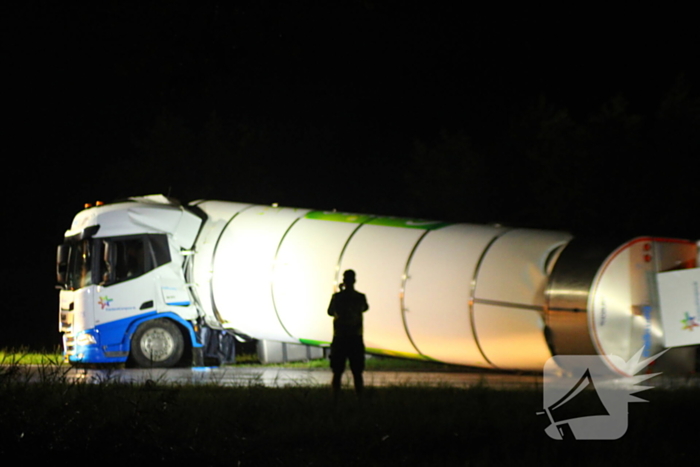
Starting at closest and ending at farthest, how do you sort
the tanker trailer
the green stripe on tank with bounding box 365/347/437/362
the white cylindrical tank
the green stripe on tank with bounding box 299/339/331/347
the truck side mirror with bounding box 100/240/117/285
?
the tanker trailer < the white cylindrical tank < the green stripe on tank with bounding box 365/347/437/362 < the green stripe on tank with bounding box 299/339/331/347 < the truck side mirror with bounding box 100/240/117/285

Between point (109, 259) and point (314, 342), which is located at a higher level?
point (109, 259)

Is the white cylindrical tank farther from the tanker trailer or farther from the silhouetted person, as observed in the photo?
the silhouetted person

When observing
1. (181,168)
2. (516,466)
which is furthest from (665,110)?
(516,466)

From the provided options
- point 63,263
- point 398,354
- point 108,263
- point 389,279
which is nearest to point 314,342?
point 398,354

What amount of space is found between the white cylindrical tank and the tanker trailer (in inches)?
0.9

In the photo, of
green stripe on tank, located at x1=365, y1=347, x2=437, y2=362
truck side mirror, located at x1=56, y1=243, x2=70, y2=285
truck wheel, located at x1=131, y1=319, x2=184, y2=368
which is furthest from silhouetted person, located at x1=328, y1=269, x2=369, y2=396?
truck side mirror, located at x1=56, y1=243, x2=70, y2=285

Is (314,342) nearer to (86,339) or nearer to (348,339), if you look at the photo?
(86,339)

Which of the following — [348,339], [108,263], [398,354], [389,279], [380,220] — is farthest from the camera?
[108,263]

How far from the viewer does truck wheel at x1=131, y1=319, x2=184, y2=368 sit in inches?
634

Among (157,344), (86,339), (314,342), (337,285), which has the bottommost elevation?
(157,344)

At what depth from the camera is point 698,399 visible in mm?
9789

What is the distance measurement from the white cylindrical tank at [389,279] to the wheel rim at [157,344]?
96cm

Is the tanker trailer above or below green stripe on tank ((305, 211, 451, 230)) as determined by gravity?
below

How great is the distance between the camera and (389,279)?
551 inches
